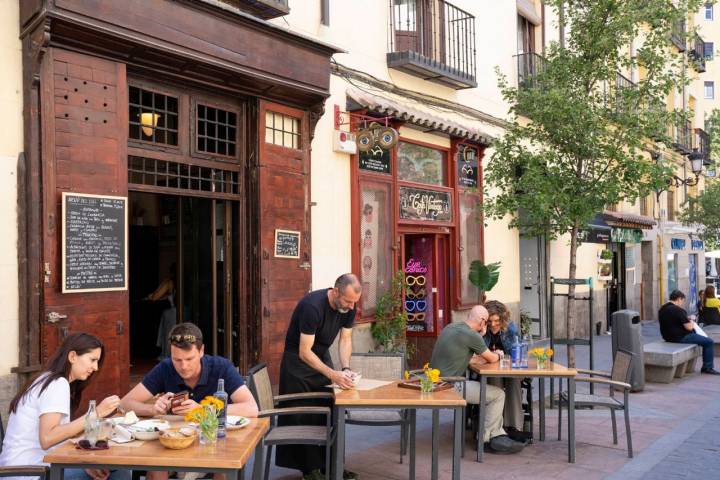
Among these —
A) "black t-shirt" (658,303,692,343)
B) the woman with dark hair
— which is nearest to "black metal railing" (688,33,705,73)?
"black t-shirt" (658,303,692,343)

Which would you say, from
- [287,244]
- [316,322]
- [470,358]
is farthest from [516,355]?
[287,244]

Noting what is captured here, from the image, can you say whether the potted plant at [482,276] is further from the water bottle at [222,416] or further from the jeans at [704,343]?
the water bottle at [222,416]

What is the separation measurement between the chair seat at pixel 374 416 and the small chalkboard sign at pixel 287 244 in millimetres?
2908

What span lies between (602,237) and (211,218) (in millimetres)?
11462

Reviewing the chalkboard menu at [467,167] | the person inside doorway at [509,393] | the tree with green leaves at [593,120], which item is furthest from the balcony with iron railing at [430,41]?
the person inside doorway at [509,393]

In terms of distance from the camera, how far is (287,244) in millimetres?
8711

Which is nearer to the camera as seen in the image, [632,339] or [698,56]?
[632,339]

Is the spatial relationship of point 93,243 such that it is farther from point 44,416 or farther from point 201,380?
point 44,416

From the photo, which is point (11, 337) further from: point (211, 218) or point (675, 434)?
point (675, 434)

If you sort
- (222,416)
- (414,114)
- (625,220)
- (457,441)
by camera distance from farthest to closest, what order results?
(625,220) < (414,114) < (457,441) < (222,416)

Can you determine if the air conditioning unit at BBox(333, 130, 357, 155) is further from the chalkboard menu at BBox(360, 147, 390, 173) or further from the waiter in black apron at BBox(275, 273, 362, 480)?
the waiter in black apron at BBox(275, 273, 362, 480)

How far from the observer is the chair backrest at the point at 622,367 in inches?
271

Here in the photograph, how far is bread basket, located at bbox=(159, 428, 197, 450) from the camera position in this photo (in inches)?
143

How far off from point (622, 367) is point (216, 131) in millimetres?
5112
